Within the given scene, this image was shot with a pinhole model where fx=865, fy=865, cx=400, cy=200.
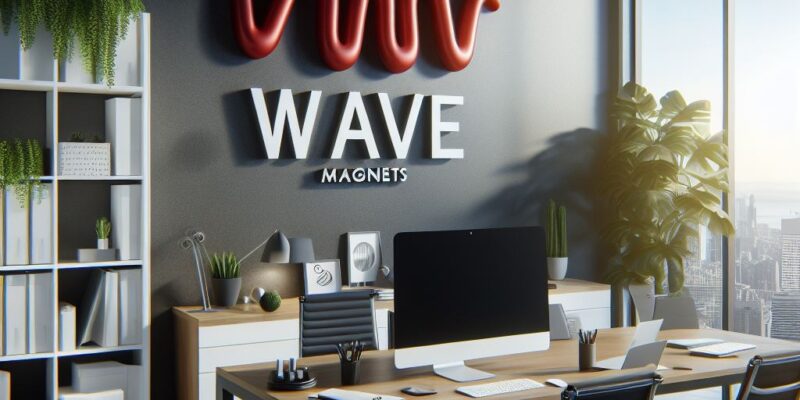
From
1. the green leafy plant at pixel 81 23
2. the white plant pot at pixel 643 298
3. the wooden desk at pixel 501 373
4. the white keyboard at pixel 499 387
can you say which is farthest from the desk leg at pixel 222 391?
the white plant pot at pixel 643 298

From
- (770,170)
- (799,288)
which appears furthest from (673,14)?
(799,288)

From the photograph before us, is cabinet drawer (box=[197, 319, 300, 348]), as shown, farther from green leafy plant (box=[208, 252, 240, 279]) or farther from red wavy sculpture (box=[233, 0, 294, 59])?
red wavy sculpture (box=[233, 0, 294, 59])

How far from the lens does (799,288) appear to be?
214 inches

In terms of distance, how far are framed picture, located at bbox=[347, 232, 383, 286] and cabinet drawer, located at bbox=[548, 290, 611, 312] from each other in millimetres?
1185

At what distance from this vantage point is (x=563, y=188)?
21.6 feet

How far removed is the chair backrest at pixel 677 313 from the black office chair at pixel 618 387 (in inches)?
74.8

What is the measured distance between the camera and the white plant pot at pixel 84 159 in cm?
448

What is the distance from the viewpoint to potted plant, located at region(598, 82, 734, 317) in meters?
5.74

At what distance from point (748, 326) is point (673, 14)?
2262mm

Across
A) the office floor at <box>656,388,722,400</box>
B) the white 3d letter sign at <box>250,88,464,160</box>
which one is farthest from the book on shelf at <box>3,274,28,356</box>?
the office floor at <box>656,388,722,400</box>

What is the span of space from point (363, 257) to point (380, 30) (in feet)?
4.85

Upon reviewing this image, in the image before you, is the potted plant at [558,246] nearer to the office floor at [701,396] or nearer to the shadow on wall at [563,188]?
the shadow on wall at [563,188]

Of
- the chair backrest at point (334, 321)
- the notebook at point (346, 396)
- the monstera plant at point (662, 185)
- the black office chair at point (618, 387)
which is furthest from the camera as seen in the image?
the monstera plant at point (662, 185)

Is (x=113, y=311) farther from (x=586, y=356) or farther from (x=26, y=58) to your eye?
(x=586, y=356)
